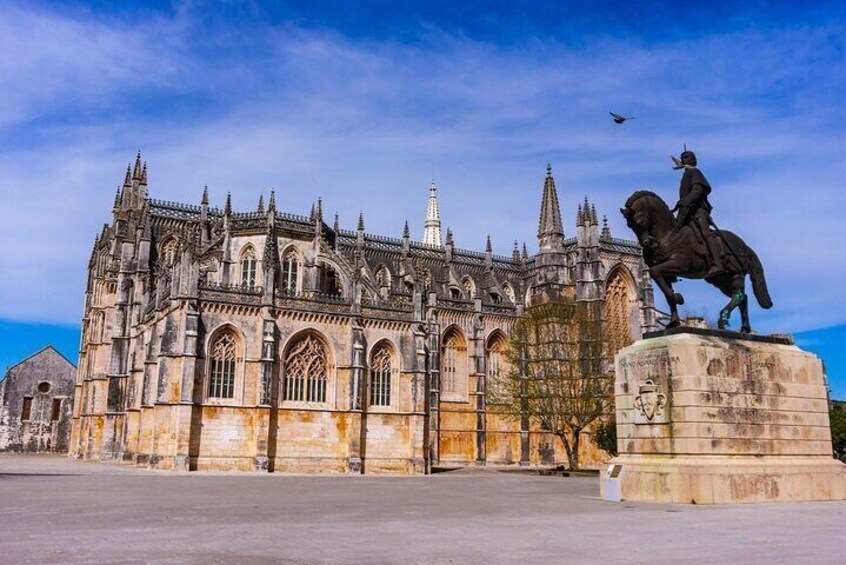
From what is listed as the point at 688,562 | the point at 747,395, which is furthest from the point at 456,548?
the point at 747,395

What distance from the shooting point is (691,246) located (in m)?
17.8

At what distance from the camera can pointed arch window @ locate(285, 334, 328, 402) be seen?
40.1 meters

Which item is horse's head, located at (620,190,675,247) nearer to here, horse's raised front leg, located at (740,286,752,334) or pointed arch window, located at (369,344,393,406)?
horse's raised front leg, located at (740,286,752,334)

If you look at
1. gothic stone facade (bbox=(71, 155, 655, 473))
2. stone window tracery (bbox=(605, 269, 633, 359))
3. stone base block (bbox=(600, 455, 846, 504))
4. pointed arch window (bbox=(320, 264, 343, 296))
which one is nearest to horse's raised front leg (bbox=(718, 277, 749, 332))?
stone base block (bbox=(600, 455, 846, 504))

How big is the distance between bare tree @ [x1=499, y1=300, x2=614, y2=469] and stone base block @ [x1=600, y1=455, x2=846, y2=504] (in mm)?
26947

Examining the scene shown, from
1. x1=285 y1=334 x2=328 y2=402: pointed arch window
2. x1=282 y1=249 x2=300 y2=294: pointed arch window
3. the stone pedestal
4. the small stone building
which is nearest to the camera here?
the stone pedestal

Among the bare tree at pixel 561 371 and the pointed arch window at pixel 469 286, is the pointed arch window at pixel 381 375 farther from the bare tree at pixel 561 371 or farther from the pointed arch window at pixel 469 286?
the pointed arch window at pixel 469 286

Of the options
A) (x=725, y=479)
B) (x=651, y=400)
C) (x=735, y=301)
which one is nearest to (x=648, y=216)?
(x=735, y=301)

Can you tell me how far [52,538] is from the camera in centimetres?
1031

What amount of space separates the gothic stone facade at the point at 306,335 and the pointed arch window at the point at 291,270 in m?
0.16

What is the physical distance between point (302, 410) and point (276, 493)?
60.7ft

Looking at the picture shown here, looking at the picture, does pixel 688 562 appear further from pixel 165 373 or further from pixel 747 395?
pixel 165 373

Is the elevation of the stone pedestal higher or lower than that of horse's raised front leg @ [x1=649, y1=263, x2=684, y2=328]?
lower

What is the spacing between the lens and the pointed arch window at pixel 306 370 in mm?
40062
